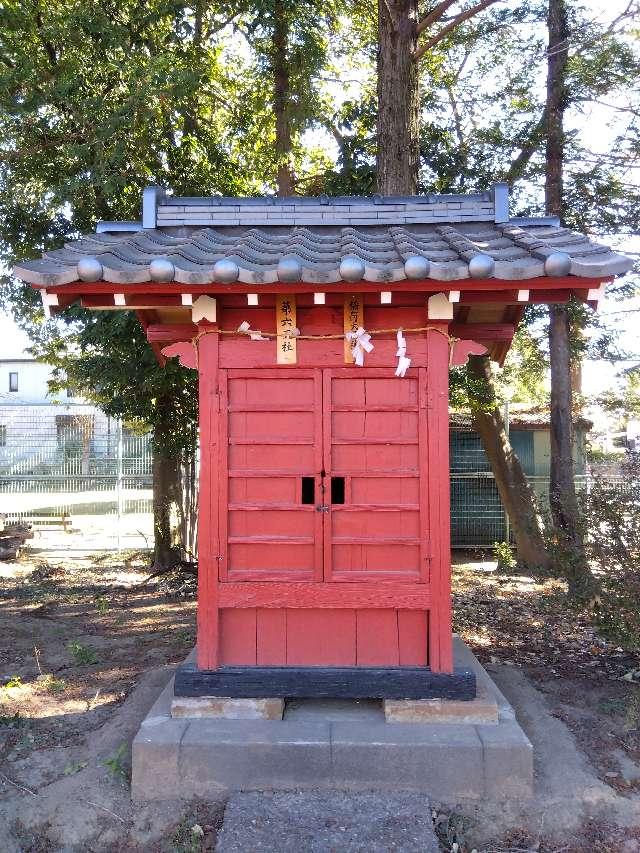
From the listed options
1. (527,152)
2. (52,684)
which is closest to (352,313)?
(52,684)

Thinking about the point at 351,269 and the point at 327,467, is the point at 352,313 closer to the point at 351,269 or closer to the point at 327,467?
the point at 351,269

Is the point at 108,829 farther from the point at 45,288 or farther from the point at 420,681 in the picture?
the point at 45,288

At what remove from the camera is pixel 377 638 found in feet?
14.1

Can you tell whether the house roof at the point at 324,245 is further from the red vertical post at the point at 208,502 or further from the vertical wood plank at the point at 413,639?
the vertical wood plank at the point at 413,639

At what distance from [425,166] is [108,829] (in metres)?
9.90

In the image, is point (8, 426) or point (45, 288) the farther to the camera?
point (8, 426)

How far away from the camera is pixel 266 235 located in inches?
187

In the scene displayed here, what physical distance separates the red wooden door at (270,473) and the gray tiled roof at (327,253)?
827 mm

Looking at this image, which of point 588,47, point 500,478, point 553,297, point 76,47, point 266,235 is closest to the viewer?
point 553,297

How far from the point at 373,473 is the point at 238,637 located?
4.66ft

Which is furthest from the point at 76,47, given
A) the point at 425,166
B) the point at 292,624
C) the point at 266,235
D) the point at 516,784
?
the point at 516,784

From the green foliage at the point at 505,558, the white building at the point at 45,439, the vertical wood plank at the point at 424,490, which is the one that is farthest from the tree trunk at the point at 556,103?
the white building at the point at 45,439

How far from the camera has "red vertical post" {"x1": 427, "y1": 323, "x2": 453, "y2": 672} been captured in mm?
4223

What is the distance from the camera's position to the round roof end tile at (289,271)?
3600mm
